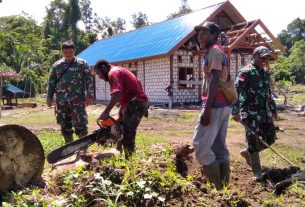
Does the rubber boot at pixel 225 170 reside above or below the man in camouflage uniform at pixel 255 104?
below

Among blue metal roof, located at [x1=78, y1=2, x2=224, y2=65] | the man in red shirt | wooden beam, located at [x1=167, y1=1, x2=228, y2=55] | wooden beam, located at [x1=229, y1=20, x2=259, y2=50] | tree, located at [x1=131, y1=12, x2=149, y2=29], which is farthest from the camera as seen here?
tree, located at [x1=131, y1=12, x2=149, y2=29]

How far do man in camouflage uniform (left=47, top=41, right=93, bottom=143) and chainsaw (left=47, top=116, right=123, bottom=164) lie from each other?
1.29m

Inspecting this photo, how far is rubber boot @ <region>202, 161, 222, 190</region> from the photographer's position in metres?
4.34

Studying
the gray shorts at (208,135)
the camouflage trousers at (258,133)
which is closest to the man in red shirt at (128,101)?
the gray shorts at (208,135)

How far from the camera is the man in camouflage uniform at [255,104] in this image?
5336mm

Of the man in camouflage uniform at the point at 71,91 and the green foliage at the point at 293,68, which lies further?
the green foliage at the point at 293,68

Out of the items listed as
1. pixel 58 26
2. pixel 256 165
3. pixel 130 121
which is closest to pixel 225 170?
pixel 256 165

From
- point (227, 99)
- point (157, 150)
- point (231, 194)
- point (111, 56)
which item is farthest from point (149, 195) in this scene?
point (111, 56)

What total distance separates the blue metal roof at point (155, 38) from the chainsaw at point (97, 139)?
13.7 m

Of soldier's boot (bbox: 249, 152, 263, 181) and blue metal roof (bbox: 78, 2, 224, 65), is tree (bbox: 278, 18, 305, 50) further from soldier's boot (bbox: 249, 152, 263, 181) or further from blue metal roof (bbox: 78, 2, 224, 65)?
soldier's boot (bbox: 249, 152, 263, 181)

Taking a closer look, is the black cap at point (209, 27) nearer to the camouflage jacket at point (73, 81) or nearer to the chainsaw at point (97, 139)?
the chainsaw at point (97, 139)

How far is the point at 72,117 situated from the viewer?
20.3 ft

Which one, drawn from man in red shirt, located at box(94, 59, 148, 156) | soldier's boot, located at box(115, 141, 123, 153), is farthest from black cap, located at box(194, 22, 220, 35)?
soldier's boot, located at box(115, 141, 123, 153)

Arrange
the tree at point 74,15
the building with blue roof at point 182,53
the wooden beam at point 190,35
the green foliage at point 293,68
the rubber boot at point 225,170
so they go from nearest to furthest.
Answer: the rubber boot at point 225,170
the wooden beam at point 190,35
the building with blue roof at point 182,53
the green foliage at point 293,68
the tree at point 74,15
